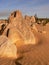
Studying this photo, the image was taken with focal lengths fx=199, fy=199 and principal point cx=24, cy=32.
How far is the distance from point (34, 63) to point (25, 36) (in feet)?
15.2

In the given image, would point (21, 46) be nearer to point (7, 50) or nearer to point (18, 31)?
point (18, 31)

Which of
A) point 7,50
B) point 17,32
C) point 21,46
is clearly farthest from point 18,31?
point 7,50

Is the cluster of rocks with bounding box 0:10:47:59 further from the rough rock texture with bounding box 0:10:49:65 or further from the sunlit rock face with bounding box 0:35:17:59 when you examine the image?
the sunlit rock face with bounding box 0:35:17:59

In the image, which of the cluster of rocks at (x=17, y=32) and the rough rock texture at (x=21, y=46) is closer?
the rough rock texture at (x=21, y=46)

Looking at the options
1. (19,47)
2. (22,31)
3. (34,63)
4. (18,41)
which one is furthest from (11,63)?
(22,31)

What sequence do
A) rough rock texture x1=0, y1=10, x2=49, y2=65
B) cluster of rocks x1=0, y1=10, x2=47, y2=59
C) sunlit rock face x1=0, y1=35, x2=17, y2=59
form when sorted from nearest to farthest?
1. rough rock texture x1=0, y1=10, x2=49, y2=65
2. sunlit rock face x1=0, y1=35, x2=17, y2=59
3. cluster of rocks x1=0, y1=10, x2=47, y2=59

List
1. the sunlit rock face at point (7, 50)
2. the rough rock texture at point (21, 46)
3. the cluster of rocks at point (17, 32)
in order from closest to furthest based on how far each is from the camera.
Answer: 1. the rough rock texture at point (21, 46)
2. the sunlit rock face at point (7, 50)
3. the cluster of rocks at point (17, 32)

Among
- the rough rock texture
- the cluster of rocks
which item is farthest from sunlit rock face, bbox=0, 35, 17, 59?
the cluster of rocks

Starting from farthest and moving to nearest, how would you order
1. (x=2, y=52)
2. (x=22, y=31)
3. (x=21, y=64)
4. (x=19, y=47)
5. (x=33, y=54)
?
(x=22, y=31), (x=19, y=47), (x=33, y=54), (x=2, y=52), (x=21, y=64)

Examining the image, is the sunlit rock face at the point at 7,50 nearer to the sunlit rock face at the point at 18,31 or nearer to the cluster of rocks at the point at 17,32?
the cluster of rocks at the point at 17,32

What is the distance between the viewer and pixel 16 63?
317 inches

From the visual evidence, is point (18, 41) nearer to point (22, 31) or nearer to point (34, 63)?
point (22, 31)

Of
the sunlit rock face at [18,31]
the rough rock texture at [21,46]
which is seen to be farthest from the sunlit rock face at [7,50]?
the sunlit rock face at [18,31]

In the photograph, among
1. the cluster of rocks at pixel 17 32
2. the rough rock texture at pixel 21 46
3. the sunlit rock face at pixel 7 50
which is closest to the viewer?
the rough rock texture at pixel 21 46
